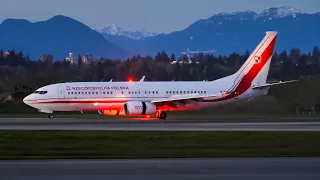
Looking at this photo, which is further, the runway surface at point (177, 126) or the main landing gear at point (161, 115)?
the main landing gear at point (161, 115)

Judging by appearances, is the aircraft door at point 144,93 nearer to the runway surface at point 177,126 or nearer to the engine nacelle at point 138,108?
the engine nacelle at point 138,108

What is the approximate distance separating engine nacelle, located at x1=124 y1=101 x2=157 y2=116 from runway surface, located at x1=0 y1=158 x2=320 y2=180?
111 feet

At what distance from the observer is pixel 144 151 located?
28750mm

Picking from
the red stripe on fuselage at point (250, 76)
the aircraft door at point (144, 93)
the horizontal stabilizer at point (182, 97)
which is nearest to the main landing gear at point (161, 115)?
the horizontal stabilizer at point (182, 97)

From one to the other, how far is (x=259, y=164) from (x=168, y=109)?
3838cm

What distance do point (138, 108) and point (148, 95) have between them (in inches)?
109

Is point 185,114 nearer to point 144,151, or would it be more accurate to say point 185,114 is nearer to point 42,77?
point 42,77

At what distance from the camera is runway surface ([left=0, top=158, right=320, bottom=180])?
1975 centimetres

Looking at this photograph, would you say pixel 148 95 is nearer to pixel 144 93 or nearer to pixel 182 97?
pixel 144 93

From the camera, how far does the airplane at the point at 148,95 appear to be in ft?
196

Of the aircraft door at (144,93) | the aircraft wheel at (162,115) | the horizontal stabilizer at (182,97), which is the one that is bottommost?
the aircraft wheel at (162,115)

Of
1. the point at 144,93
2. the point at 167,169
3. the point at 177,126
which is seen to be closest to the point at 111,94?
the point at 144,93

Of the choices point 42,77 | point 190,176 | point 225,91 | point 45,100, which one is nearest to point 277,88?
point 225,91

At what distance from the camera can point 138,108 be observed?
58.6 m
